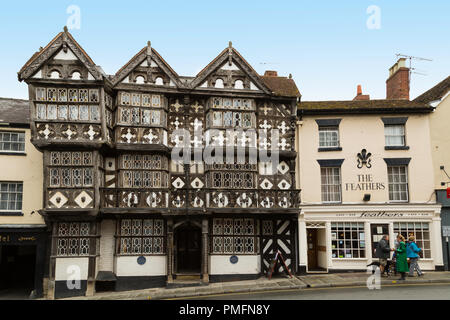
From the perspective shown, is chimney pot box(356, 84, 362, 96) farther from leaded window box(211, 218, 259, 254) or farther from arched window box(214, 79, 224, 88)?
leaded window box(211, 218, 259, 254)

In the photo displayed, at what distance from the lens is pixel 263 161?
16781mm

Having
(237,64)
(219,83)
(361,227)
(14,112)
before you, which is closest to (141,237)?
(219,83)

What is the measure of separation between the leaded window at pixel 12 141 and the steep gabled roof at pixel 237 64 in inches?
335

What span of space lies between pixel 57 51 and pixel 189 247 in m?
10.5

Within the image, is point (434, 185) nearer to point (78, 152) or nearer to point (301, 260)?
point (301, 260)

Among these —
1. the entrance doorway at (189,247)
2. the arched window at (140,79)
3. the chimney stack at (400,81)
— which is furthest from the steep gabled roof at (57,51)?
the chimney stack at (400,81)

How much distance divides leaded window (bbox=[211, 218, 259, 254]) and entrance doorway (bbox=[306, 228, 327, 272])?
3350 millimetres

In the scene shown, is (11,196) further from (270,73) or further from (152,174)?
(270,73)

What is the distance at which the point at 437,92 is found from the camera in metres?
18.1

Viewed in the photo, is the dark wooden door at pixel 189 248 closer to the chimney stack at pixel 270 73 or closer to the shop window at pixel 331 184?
the shop window at pixel 331 184

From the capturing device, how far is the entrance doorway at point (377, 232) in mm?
16719

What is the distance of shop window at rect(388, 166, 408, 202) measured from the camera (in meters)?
17.2

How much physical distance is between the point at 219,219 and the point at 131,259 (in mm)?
4235

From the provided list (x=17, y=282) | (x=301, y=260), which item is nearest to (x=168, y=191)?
(x=301, y=260)
